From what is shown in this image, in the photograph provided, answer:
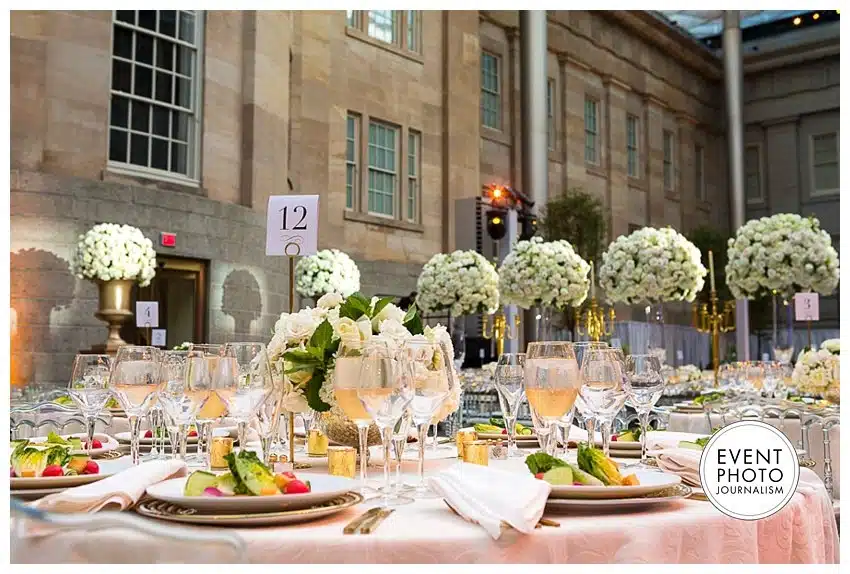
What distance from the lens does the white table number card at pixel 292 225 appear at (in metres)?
2.40

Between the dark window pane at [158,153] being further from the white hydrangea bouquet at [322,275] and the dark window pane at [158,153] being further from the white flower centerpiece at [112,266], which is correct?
the white flower centerpiece at [112,266]

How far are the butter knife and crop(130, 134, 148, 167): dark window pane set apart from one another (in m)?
8.11

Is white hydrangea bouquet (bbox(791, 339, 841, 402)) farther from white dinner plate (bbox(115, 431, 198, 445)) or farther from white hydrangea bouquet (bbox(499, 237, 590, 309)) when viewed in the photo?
white dinner plate (bbox(115, 431, 198, 445))

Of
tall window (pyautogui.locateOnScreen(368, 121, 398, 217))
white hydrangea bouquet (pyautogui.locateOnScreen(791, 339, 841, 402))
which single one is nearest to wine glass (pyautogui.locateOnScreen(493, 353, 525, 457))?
white hydrangea bouquet (pyautogui.locateOnScreen(791, 339, 841, 402))

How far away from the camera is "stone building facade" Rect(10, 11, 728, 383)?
7.94m

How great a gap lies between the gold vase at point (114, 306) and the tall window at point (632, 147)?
13625 mm

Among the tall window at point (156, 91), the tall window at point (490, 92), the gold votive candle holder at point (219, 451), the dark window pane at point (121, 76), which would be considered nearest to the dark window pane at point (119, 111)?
the tall window at point (156, 91)

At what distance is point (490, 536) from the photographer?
111 centimetres

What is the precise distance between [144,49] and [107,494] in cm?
845

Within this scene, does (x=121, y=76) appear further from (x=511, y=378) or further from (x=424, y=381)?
(x=424, y=381)

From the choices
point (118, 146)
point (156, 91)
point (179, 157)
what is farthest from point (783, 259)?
point (156, 91)

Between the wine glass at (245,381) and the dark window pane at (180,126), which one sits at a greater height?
the dark window pane at (180,126)
